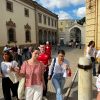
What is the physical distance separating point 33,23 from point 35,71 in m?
30.0

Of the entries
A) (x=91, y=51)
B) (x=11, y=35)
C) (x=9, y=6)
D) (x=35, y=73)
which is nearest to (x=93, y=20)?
(x=91, y=51)

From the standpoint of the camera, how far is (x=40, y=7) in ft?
123

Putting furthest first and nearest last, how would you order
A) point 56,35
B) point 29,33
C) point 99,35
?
point 56,35
point 29,33
point 99,35

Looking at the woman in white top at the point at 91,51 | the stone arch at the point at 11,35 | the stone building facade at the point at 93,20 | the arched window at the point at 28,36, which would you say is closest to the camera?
the woman in white top at the point at 91,51

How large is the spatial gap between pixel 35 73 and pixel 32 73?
0.06 metres

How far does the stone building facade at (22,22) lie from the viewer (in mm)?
25438

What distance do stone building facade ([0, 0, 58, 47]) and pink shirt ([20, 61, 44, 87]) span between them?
66.4 ft

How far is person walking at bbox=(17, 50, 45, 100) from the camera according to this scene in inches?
187

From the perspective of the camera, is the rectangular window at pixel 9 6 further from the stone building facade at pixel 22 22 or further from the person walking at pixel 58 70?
the person walking at pixel 58 70

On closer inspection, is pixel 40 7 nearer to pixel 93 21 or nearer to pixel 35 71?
pixel 93 21

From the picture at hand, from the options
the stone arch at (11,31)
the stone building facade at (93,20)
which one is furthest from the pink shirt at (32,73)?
the stone arch at (11,31)

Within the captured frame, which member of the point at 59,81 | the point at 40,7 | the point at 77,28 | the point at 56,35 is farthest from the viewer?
the point at 77,28

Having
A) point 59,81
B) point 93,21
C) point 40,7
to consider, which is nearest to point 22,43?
point 40,7

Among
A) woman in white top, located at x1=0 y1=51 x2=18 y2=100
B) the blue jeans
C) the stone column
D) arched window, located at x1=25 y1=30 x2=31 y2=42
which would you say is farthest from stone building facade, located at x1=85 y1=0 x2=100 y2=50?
arched window, located at x1=25 y1=30 x2=31 y2=42
